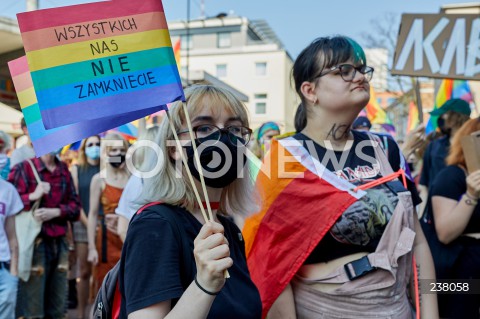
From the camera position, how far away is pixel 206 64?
40281mm

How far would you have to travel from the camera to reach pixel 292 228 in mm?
2096

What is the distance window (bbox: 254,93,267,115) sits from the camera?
38700mm

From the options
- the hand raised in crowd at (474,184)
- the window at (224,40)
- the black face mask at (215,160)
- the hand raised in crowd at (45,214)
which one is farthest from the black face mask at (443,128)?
the window at (224,40)

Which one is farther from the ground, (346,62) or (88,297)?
(346,62)

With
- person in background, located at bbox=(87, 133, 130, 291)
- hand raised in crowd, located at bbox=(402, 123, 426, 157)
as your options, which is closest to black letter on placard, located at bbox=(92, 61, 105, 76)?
hand raised in crowd, located at bbox=(402, 123, 426, 157)

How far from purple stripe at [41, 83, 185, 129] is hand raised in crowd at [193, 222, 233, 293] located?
437 mm

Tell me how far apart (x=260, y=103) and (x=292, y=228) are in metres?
37.1

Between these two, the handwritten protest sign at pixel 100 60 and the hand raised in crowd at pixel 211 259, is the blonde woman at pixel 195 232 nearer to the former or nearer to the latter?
the hand raised in crowd at pixel 211 259

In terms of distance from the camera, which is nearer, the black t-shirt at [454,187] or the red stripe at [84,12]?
the red stripe at [84,12]

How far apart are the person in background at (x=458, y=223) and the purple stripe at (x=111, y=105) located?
1931 mm

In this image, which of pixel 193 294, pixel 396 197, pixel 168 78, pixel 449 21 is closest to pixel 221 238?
pixel 193 294

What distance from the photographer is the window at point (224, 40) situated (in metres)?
44.2

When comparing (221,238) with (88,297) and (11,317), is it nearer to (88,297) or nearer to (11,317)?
(11,317)

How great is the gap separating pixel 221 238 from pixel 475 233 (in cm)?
218
